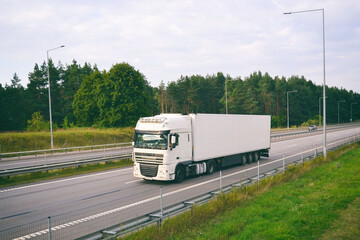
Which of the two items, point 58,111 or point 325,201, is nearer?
point 325,201

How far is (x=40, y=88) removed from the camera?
67500 mm

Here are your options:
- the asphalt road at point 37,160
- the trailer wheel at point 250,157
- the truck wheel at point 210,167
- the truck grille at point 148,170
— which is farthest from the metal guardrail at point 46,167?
the trailer wheel at point 250,157

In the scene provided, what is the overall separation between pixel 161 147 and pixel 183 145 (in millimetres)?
1351

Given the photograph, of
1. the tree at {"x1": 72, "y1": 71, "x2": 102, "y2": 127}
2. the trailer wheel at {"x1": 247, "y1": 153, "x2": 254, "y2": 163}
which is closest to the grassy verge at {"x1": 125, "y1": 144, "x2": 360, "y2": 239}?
the trailer wheel at {"x1": 247, "y1": 153, "x2": 254, "y2": 163}

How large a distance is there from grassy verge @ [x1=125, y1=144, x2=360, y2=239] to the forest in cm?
3003

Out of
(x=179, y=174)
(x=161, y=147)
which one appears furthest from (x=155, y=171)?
(x=179, y=174)

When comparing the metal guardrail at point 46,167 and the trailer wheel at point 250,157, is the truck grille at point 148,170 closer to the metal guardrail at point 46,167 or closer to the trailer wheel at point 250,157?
the metal guardrail at point 46,167

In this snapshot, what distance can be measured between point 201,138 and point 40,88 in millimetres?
60558

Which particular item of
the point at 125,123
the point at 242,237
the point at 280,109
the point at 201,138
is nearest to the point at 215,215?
the point at 242,237

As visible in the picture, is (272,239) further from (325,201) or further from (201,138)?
(201,138)

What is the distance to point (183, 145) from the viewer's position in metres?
15.4

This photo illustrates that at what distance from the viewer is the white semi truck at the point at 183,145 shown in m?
14.6

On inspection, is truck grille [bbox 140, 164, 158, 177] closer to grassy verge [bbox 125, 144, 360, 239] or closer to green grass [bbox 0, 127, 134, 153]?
grassy verge [bbox 125, 144, 360, 239]

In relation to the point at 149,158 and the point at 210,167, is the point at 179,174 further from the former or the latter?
the point at 210,167
